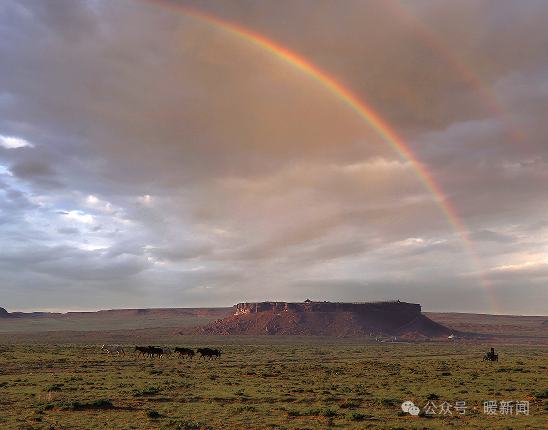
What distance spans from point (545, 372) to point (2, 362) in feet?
162

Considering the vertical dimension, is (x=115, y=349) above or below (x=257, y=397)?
below

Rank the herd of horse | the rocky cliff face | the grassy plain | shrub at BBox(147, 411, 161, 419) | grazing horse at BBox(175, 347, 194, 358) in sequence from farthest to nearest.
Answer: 1. the rocky cliff face
2. grazing horse at BBox(175, 347, 194, 358)
3. the herd of horse
4. shrub at BBox(147, 411, 161, 419)
5. the grassy plain

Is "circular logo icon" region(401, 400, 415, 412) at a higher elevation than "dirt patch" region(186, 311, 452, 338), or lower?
higher

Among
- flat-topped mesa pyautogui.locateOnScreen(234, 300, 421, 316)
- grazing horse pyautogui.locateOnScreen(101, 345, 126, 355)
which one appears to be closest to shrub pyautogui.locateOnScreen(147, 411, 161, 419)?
grazing horse pyautogui.locateOnScreen(101, 345, 126, 355)

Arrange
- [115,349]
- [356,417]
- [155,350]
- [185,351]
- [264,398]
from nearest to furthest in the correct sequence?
1. [356,417]
2. [264,398]
3. [155,350]
4. [185,351]
5. [115,349]

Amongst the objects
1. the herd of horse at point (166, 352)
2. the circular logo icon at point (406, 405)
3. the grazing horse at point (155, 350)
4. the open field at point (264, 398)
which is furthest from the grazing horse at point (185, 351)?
the circular logo icon at point (406, 405)

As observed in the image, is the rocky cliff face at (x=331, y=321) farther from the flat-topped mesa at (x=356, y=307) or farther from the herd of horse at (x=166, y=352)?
the herd of horse at (x=166, y=352)

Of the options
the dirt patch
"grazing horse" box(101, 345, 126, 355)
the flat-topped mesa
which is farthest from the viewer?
the flat-topped mesa

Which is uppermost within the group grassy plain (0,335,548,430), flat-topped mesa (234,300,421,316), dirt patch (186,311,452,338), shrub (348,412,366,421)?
shrub (348,412,366,421)

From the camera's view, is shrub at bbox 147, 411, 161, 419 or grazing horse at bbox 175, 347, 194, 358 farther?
grazing horse at bbox 175, 347, 194, 358

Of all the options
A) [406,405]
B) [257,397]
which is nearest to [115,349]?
[257,397]

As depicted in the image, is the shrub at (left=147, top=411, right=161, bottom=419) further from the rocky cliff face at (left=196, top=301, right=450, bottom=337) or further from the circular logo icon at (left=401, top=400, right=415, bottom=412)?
the rocky cliff face at (left=196, top=301, right=450, bottom=337)

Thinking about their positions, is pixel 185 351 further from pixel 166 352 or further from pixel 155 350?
pixel 155 350

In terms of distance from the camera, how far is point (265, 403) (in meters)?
21.5
